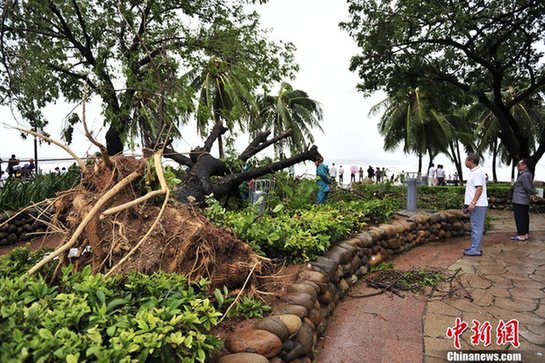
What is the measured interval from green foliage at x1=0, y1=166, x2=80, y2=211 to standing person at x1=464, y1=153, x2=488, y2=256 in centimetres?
732

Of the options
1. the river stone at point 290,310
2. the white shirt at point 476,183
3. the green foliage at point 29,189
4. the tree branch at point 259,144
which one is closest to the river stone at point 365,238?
the white shirt at point 476,183

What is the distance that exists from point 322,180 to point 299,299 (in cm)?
442

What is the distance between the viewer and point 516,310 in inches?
143

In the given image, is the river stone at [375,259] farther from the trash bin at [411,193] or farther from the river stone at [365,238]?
the trash bin at [411,193]

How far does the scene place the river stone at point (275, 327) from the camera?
239 centimetres

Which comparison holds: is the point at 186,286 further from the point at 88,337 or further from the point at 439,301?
the point at 439,301

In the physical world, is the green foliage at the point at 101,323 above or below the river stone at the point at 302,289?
above

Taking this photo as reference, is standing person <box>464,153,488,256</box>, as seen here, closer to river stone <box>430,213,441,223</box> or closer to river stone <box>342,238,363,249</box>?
river stone <box>430,213,441,223</box>

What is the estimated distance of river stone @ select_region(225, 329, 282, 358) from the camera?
7.13 feet

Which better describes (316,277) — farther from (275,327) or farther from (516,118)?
(516,118)

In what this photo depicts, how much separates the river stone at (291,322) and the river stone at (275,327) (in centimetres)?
3

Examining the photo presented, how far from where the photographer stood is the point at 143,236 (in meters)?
2.95

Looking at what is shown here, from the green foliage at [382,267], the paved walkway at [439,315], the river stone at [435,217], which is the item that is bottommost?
the paved walkway at [439,315]

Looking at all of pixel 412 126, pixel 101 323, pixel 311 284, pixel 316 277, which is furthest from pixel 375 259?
pixel 412 126
